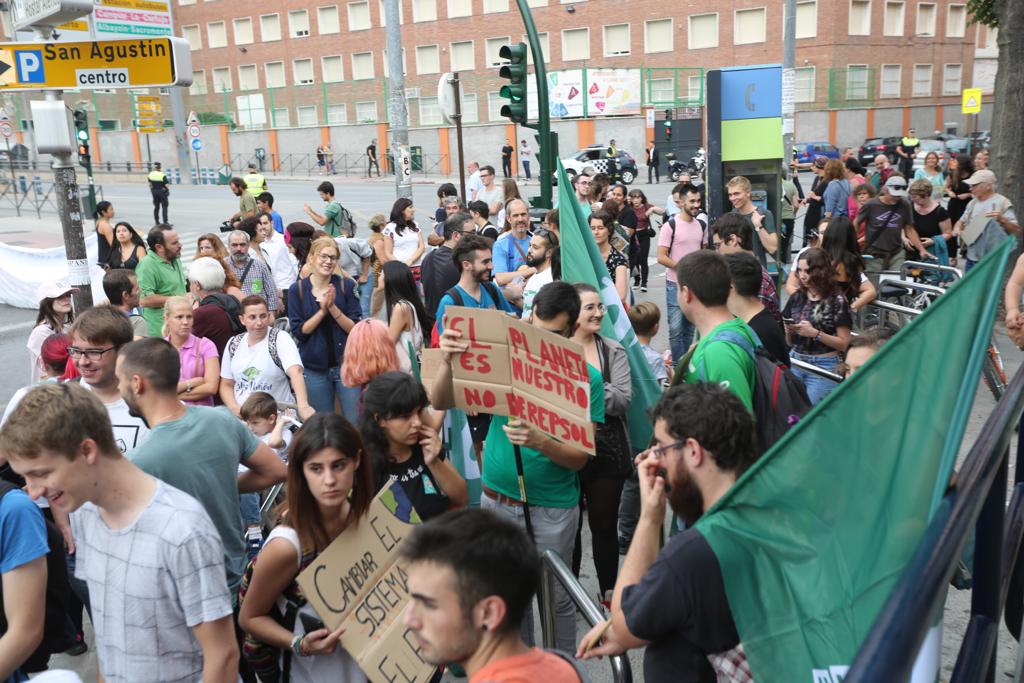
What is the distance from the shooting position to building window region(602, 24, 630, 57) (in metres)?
53.6

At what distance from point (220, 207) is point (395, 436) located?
31696mm

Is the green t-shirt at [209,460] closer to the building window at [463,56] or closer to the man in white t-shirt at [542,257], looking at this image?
the man in white t-shirt at [542,257]

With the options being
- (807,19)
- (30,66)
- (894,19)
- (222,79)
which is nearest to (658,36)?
(807,19)

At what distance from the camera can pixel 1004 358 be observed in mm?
9086

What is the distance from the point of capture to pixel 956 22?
5425 centimetres

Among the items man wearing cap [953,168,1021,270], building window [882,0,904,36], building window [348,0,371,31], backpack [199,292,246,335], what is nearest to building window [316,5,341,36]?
building window [348,0,371,31]

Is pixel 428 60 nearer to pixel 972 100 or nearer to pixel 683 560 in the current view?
pixel 972 100

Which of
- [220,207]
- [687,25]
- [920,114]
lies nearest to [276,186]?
[220,207]

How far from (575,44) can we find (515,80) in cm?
4634

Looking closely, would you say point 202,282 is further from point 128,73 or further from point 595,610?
point 595,610

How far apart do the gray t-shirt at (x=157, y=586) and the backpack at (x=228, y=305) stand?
13.7ft

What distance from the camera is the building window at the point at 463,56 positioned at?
57.1m

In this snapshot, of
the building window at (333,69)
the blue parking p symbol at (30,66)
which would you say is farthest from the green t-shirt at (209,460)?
the building window at (333,69)

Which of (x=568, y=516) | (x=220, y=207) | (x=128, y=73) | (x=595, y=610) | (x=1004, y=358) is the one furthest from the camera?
(x=220, y=207)
